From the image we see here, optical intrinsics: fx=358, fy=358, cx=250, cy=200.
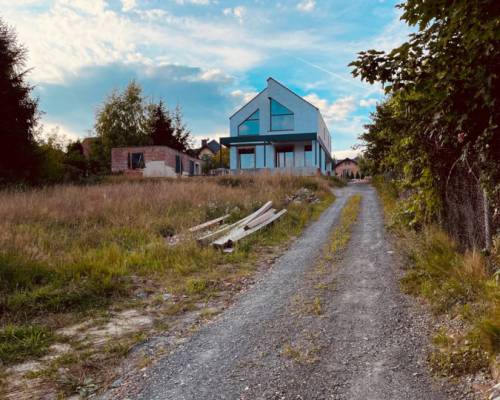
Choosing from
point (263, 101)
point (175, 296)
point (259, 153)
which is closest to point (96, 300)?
point (175, 296)

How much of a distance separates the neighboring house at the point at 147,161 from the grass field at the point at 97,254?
1740cm

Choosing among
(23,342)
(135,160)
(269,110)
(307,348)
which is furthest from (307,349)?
(135,160)

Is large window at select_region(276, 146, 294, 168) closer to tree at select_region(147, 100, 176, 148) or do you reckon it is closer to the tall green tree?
tree at select_region(147, 100, 176, 148)

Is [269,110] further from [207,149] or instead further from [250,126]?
[207,149]

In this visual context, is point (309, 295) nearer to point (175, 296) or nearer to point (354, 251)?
point (175, 296)

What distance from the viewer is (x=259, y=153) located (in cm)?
3231

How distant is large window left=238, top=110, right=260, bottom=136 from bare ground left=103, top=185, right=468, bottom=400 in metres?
28.5

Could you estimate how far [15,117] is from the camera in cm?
1998

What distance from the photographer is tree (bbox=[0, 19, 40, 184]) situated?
1936cm

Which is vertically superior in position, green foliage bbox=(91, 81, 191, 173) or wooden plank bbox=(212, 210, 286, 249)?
green foliage bbox=(91, 81, 191, 173)

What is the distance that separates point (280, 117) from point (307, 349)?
31092 mm

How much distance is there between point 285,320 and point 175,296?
6.42 feet

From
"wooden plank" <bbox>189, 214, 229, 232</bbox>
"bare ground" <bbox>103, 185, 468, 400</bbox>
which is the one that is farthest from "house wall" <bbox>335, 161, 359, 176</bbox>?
"bare ground" <bbox>103, 185, 468, 400</bbox>

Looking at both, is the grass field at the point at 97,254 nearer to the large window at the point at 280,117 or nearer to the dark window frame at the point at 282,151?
the dark window frame at the point at 282,151
